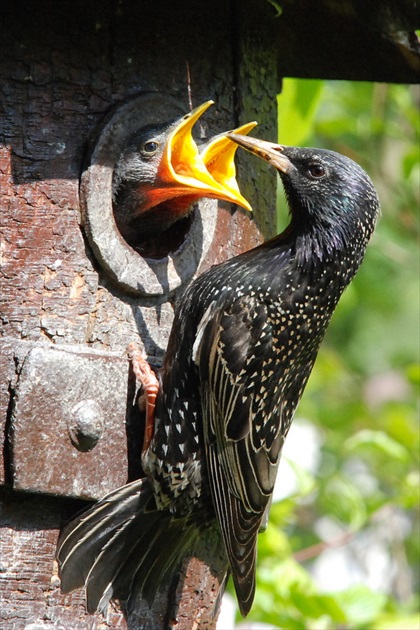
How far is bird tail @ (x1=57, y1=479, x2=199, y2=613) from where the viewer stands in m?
3.20

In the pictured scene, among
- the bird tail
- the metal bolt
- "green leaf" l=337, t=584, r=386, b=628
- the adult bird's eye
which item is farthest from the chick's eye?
"green leaf" l=337, t=584, r=386, b=628

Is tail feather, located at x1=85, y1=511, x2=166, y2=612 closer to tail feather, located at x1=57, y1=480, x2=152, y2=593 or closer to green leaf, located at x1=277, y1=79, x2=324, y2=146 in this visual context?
tail feather, located at x1=57, y1=480, x2=152, y2=593

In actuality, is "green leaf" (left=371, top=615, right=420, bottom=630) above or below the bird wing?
below

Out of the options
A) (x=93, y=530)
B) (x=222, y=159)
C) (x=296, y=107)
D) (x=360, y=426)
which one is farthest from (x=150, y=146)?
(x=360, y=426)

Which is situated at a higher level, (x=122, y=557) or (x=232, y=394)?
(x=232, y=394)

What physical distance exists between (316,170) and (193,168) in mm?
378

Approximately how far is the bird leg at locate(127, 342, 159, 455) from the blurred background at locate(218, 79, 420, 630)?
1267 mm

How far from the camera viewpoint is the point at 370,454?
26.8 feet

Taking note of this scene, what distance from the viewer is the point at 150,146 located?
3467mm

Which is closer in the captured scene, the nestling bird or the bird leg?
the bird leg

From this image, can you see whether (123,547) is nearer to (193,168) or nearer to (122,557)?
(122,557)

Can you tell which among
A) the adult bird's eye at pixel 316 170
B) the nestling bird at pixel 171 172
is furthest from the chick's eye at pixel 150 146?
the adult bird's eye at pixel 316 170

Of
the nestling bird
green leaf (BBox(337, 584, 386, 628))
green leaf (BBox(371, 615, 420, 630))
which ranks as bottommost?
green leaf (BBox(371, 615, 420, 630))

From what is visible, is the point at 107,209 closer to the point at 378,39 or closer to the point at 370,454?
the point at 378,39
